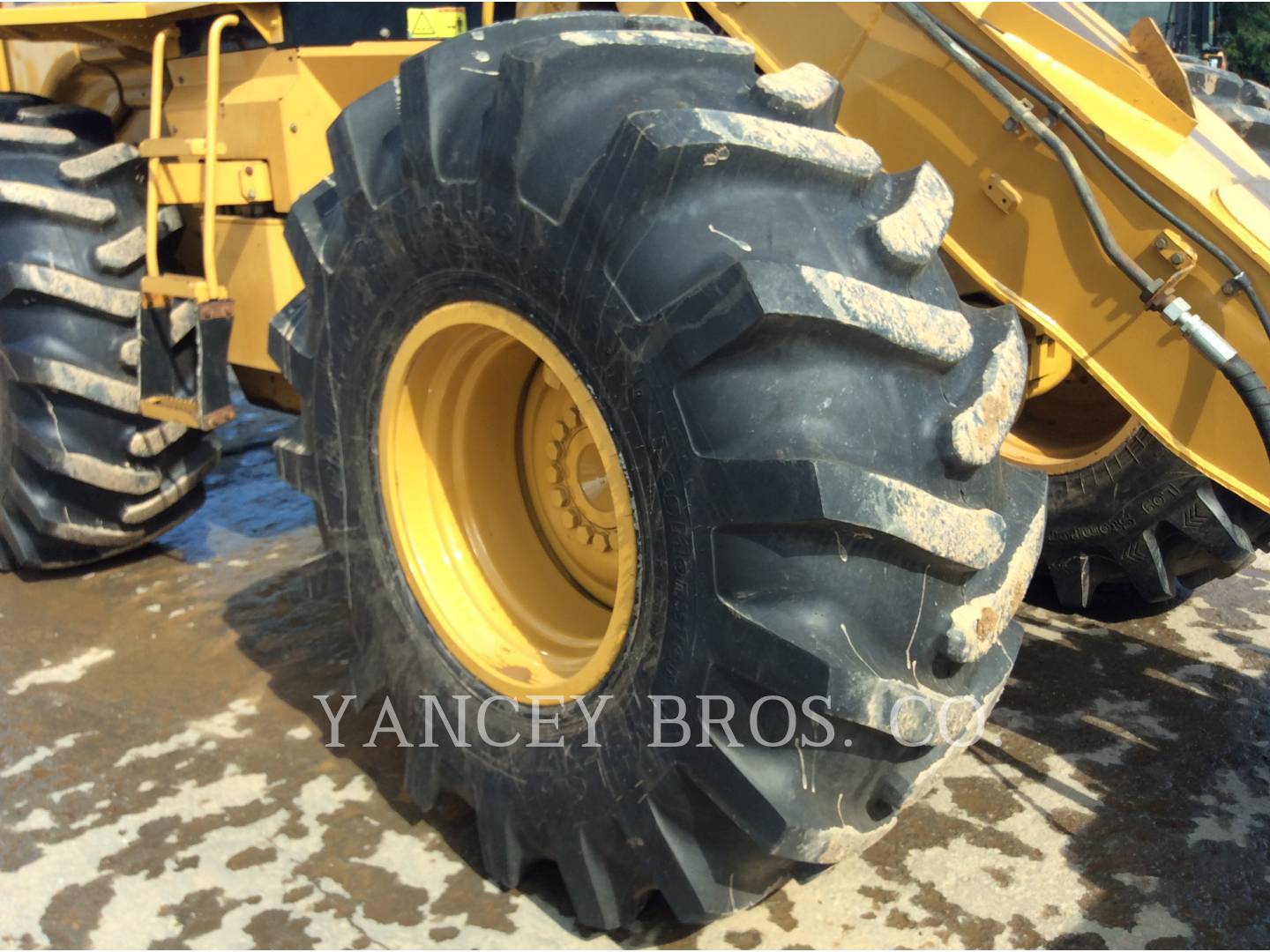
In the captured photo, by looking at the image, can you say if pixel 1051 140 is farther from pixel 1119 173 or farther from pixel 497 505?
pixel 497 505

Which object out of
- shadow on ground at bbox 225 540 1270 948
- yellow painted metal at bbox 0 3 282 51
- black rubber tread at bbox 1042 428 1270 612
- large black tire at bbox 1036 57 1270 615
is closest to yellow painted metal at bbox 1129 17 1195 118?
large black tire at bbox 1036 57 1270 615

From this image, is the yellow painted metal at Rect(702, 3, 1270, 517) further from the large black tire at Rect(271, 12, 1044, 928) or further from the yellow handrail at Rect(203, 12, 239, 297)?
the yellow handrail at Rect(203, 12, 239, 297)

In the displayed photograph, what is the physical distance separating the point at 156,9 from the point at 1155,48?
2.43 metres

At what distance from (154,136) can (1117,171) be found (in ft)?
7.78

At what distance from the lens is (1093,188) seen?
6.60 feet

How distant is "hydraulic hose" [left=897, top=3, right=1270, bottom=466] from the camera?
1.87m

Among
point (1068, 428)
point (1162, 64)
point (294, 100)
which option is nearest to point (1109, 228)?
point (1162, 64)

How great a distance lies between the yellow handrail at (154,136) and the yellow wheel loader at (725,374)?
241 mm

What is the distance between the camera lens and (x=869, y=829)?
1.82 meters

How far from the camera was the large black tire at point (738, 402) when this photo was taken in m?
1.65

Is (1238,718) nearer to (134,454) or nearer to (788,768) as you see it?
(788,768)

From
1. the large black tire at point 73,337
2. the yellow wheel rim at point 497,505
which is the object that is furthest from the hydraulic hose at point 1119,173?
the large black tire at point 73,337

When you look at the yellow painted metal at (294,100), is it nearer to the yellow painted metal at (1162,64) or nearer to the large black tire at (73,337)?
the large black tire at (73,337)

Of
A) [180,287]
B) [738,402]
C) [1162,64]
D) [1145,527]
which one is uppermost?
[1162,64]
